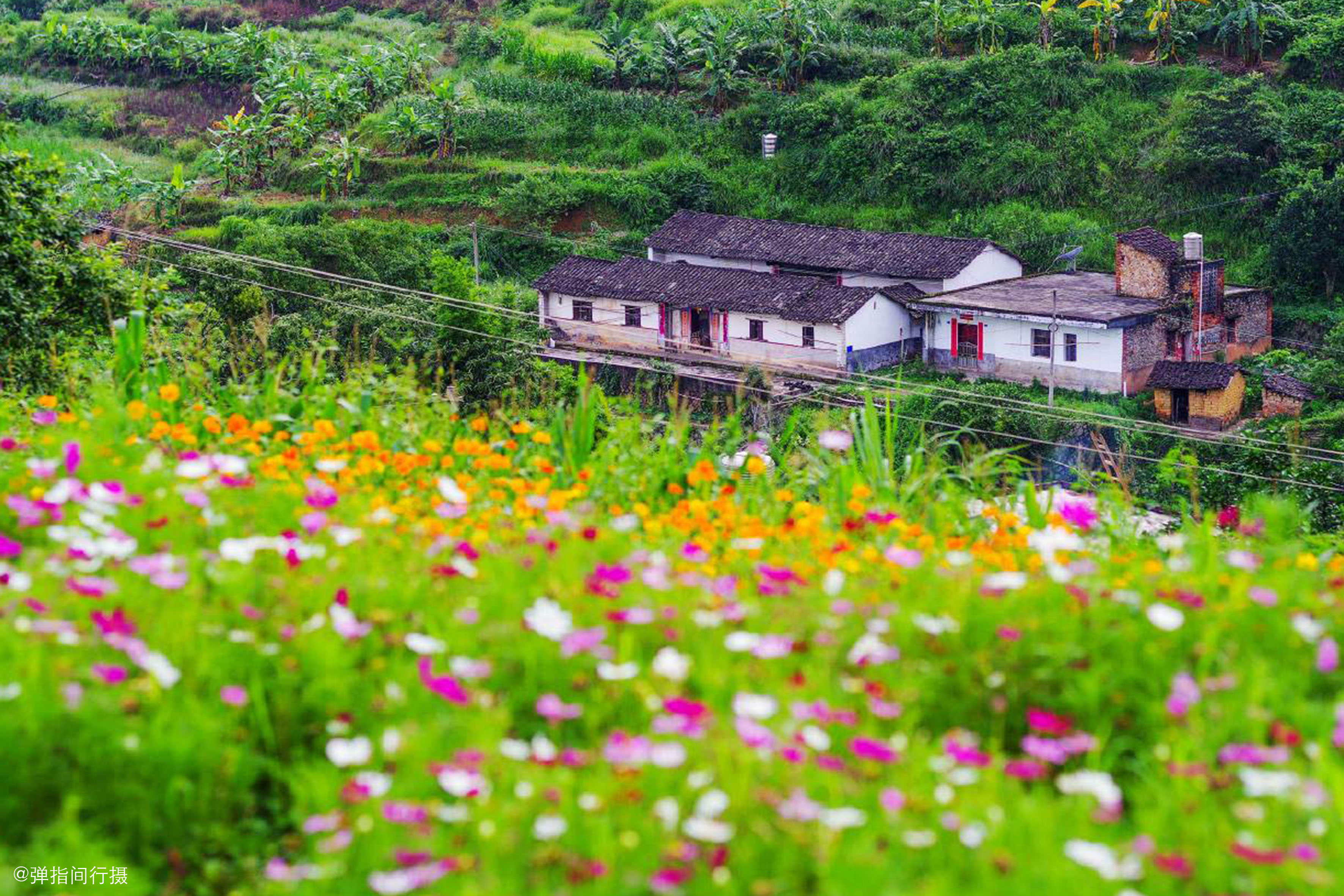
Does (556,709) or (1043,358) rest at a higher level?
(556,709)

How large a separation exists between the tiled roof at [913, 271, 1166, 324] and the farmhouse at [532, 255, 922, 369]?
0.90 metres

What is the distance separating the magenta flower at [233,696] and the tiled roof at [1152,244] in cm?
2230

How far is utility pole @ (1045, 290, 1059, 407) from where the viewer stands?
2183 centimetres

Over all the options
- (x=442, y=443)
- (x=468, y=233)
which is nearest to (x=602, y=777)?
(x=442, y=443)

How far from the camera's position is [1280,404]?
835 inches

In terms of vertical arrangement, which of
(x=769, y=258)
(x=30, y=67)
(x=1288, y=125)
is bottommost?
(x=769, y=258)

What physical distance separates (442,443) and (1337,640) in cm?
313

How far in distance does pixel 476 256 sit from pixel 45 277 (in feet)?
59.2

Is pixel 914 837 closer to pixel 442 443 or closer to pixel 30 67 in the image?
pixel 442 443

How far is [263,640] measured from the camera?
3316 mm

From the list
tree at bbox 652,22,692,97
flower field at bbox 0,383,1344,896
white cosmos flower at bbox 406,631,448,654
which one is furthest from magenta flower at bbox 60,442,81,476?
tree at bbox 652,22,692,97

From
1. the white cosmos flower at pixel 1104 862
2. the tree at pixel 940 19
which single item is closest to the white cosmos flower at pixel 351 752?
the white cosmos flower at pixel 1104 862

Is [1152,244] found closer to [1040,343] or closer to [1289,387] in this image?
[1040,343]

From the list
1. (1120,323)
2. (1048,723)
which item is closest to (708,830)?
(1048,723)
